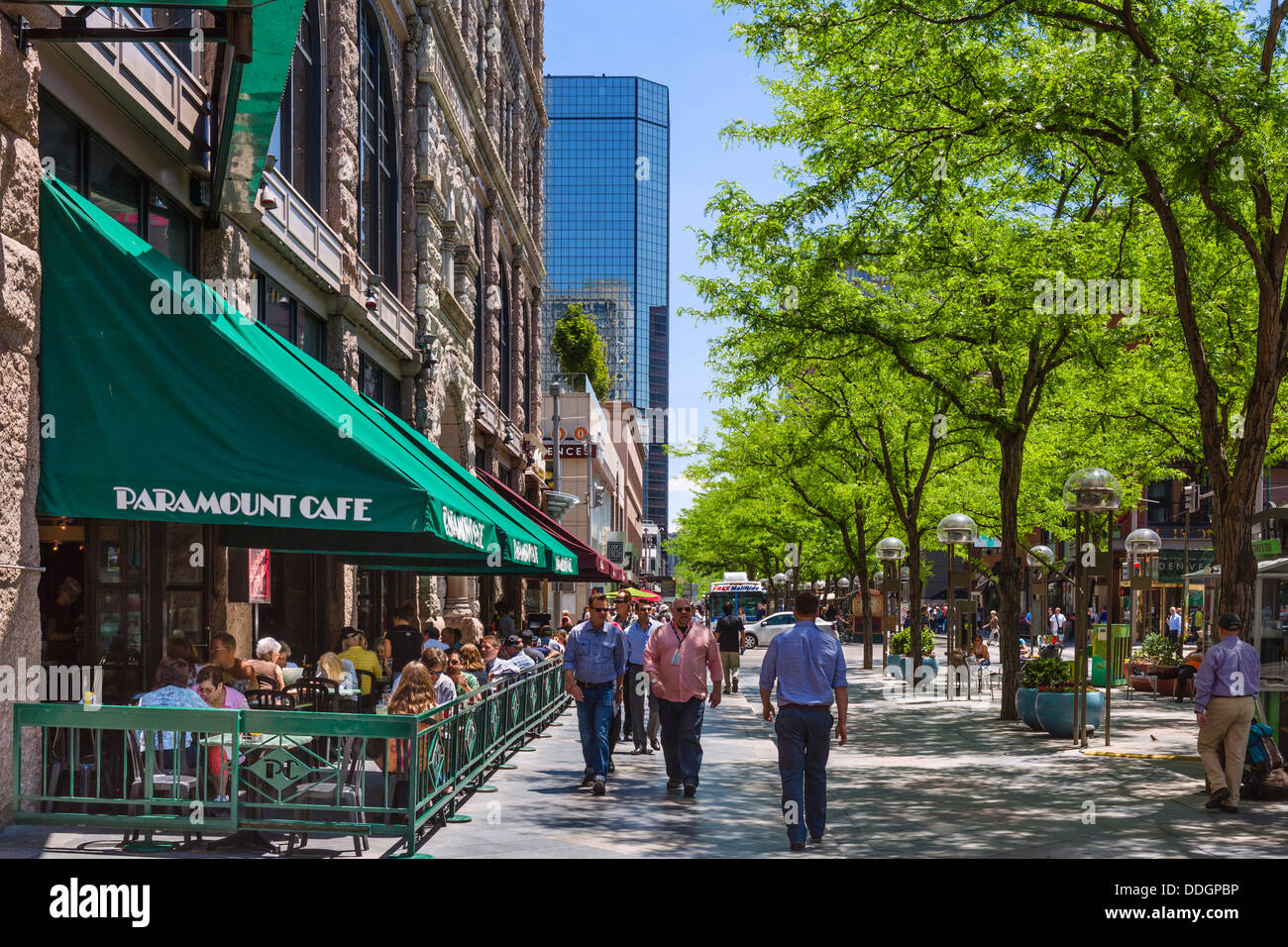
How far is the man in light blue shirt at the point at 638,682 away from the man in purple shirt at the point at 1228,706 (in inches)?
249

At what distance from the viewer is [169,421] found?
366 inches

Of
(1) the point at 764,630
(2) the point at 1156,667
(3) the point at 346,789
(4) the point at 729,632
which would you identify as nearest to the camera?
(3) the point at 346,789

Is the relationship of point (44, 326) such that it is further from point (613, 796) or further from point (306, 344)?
point (306, 344)

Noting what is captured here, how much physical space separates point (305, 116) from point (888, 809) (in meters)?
12.0

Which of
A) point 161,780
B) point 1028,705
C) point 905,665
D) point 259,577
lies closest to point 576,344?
point 905,665

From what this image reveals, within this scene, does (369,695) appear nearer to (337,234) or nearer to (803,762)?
(803,762)

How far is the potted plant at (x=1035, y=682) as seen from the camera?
19.5 meters

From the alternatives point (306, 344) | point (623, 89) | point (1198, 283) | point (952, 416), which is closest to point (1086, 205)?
point (1198, 283)

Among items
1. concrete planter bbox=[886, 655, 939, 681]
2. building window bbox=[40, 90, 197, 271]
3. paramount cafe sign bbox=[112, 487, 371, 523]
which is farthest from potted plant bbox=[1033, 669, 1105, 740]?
building window bbox=[40, 90, 197, 271]

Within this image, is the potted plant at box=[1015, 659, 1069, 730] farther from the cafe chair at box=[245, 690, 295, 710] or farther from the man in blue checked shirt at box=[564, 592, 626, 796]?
the cafe chair at box=[245, 690, 295, 710]

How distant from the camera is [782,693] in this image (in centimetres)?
1029

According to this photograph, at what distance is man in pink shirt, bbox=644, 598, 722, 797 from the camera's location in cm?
1295

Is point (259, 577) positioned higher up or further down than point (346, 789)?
higher up
